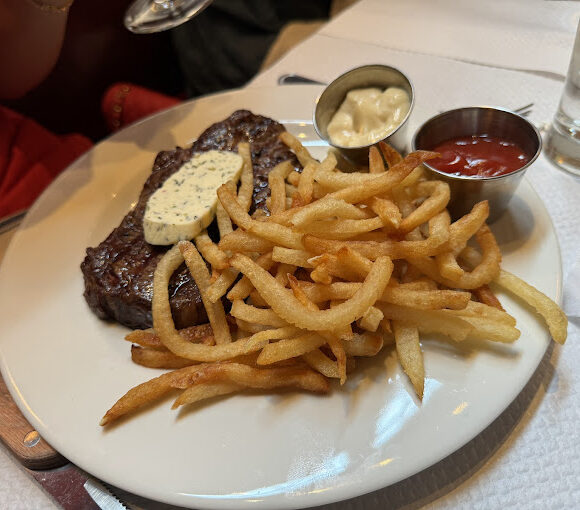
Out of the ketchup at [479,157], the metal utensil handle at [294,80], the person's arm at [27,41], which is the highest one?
the person's arm at [27,41]

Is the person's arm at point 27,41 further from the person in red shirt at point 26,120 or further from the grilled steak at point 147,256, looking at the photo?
the grilled steak at point 147,256

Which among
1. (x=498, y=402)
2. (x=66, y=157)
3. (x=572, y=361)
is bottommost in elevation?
(x=572, y=361)

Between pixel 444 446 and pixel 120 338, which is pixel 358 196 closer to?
pixel 444 446

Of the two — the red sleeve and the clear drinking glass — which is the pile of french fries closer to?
the clear drinking glass

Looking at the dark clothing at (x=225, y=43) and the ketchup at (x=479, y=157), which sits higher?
the ketchup at (x=479, y=157)

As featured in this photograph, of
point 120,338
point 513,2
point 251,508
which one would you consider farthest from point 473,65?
point 251,508

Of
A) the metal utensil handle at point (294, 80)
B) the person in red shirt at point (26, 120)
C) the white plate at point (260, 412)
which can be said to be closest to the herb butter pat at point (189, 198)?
the white plate at point (260, 412)

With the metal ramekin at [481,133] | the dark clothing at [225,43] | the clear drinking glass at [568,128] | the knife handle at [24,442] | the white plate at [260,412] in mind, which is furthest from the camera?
the dark clothing at [225,43]

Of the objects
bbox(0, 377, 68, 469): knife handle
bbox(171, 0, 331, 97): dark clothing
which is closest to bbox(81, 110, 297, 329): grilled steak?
bbox(0, 377, 68, 469): knife handle

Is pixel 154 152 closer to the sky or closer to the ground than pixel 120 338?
closer to the sky
